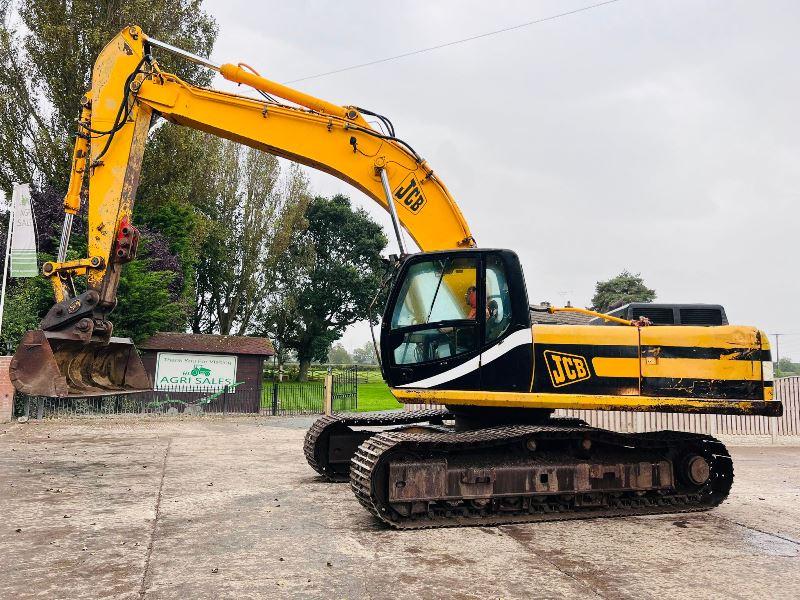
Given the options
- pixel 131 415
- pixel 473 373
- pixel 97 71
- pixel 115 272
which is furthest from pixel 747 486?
pixel 131 415

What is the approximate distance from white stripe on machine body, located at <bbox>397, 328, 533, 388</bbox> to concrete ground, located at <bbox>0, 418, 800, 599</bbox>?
1.38m

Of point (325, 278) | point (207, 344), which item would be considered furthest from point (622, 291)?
point (207, 344)

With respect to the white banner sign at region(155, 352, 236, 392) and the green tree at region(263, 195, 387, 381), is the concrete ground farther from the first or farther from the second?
the green tree at region(263, 195, 387, 381)

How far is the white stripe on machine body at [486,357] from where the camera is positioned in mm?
5957

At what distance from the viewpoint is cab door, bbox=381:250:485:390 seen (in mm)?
5980

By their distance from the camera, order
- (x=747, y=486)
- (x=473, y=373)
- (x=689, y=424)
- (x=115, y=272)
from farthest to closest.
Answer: (x=689, y=424), (x=747, y=486), (x=115, y=272), (x=473, y=373)

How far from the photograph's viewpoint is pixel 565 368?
6.07 metres

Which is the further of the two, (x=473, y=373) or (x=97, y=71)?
(x=97, y=71)

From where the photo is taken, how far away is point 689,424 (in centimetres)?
1380

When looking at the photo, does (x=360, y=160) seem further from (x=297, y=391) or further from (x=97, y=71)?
(x=297, y=391)

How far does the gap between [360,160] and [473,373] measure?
305 centimetres

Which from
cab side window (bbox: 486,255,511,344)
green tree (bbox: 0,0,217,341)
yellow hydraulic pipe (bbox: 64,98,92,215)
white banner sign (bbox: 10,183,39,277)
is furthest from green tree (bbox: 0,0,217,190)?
cab side window (bbox: 486,255,511,344)

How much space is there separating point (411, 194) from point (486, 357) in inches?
95.4

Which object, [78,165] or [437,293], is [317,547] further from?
[78,165]
